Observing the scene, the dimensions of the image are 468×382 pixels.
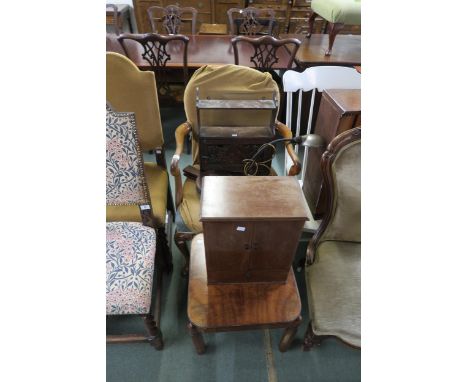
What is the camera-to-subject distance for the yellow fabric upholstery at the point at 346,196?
97 centimetres

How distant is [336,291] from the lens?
997 mm

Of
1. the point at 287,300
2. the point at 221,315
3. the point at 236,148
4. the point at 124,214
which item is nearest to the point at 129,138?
the point at 124,214

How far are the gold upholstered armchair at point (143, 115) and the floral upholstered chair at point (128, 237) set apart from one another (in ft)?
0.26

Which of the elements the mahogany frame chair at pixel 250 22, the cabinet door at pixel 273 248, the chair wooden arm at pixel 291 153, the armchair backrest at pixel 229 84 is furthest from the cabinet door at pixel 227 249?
the mahogany frame chair at pixel 250 22

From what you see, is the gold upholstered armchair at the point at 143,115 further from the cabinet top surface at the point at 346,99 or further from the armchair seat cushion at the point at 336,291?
the cabinet top surface at the point at 346,99

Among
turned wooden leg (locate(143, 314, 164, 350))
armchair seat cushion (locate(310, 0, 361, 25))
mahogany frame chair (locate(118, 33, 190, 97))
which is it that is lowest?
turned wooden leg (locate(143, 314, 164, 350))

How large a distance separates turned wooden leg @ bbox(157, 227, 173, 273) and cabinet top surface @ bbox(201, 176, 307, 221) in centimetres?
52

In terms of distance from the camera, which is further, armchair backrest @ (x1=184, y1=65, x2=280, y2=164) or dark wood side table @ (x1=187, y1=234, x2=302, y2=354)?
armchair backrest @ (x1=184, y1=65, x2=280, y2=164)

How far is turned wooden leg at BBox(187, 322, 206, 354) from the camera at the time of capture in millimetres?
986

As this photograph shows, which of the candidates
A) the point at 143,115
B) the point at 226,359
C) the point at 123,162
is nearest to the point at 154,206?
the point at 123,162

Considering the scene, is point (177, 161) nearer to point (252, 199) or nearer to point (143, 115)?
point (143, 115)

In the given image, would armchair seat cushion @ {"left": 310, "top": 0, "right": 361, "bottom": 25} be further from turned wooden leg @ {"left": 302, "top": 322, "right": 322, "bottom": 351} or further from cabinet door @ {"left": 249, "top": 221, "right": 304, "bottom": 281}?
turned wooden leg @ {"left": 302, "top": 322, "right": 322, "bottom": 351}

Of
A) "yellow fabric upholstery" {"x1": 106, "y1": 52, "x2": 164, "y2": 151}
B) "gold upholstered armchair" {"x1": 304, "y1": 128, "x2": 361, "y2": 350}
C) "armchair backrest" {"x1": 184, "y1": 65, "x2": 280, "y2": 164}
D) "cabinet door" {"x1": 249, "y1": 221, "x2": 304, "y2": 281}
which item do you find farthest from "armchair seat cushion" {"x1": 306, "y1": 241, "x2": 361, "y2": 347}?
"yellow fabric upholstery" {"x1": 106, "y1": 52, "x2": 164, "y2": 151}

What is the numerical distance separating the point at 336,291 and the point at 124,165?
0.88m
